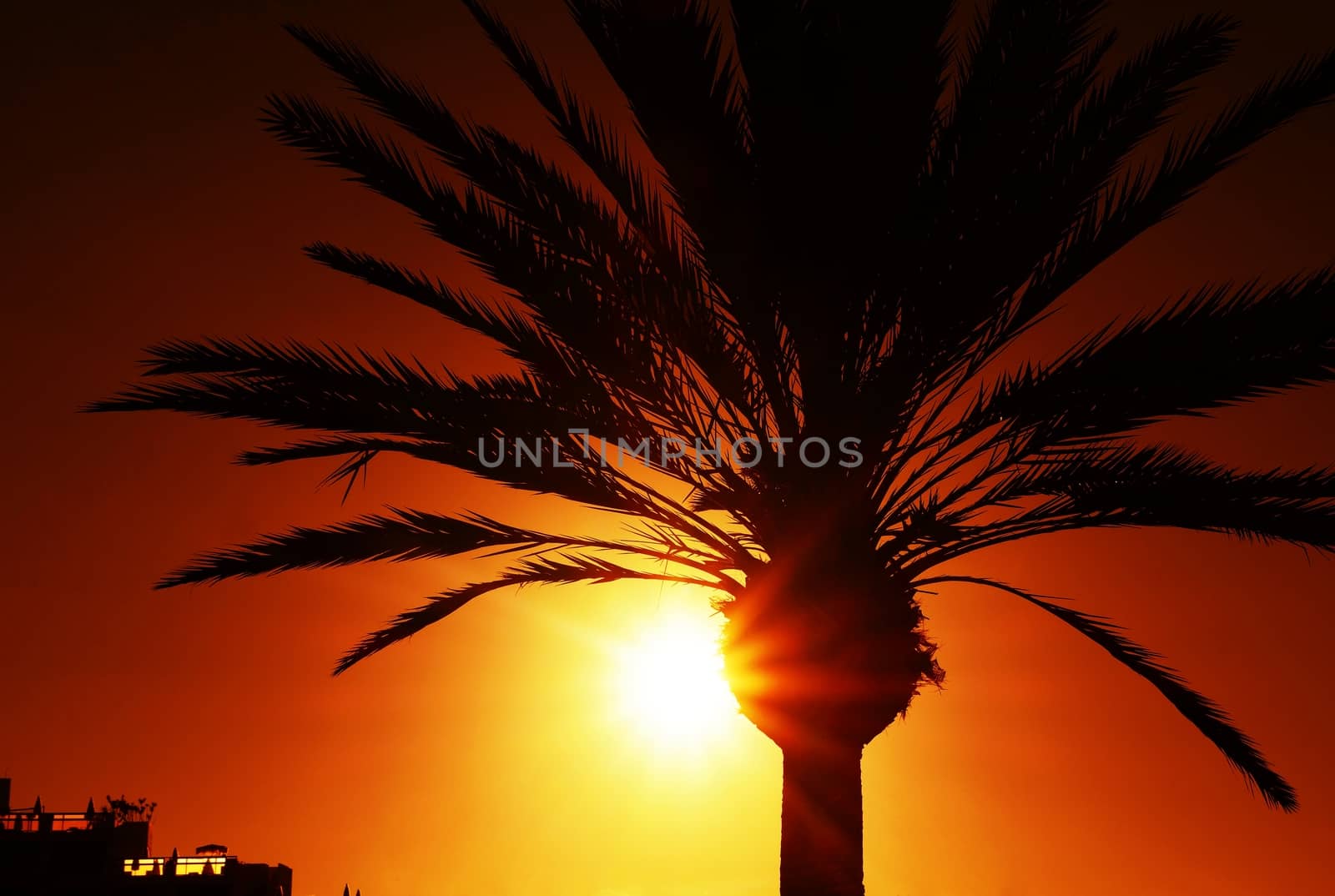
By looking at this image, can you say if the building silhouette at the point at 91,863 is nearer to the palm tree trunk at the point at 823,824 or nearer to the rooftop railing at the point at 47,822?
the rooftop railing at the point at 47,822

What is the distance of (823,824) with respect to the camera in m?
8.05

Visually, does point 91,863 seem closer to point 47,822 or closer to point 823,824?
point 47,822

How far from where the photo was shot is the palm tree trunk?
799cm

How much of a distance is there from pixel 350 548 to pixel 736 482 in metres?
2.53

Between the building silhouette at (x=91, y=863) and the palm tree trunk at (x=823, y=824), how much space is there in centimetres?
3034

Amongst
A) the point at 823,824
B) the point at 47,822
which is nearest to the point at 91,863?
the point at 47,822

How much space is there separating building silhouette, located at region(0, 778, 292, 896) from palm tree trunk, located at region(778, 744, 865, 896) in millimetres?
30338

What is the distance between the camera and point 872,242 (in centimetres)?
798

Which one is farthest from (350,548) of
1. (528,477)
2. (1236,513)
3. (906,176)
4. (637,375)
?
(1236,513)

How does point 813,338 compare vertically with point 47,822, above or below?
above

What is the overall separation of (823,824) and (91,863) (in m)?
31.7

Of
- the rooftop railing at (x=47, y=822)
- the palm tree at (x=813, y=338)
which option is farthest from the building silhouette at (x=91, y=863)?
the palm tree at (x=813, y=338)

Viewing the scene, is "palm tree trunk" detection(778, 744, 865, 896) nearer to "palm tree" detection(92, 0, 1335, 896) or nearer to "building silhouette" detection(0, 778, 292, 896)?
"palm tree" detection(92, 0, 1335, 896)

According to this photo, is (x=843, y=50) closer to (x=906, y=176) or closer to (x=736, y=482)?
(x=906, y=176)
